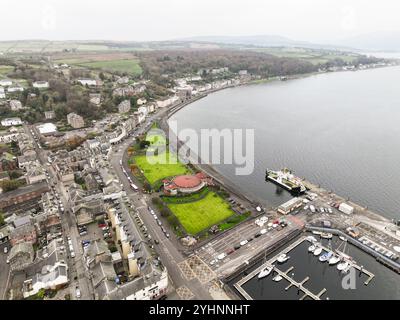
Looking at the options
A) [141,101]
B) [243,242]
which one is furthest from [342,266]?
[141,101]

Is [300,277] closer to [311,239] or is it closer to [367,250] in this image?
Result: [311,239]

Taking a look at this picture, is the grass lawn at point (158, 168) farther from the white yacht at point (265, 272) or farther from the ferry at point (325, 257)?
the ferry at point (325, 257)

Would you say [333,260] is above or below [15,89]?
below

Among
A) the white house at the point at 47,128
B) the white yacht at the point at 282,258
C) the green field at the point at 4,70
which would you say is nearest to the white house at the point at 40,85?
the green field at the point at 4,70

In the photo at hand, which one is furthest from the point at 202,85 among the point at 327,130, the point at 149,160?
the point at 149,160

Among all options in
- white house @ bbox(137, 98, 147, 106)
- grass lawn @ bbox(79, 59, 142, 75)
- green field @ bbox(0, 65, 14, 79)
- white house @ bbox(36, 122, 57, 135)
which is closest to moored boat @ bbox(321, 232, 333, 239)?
white house @ bbox(36, 122, 57, 135)
